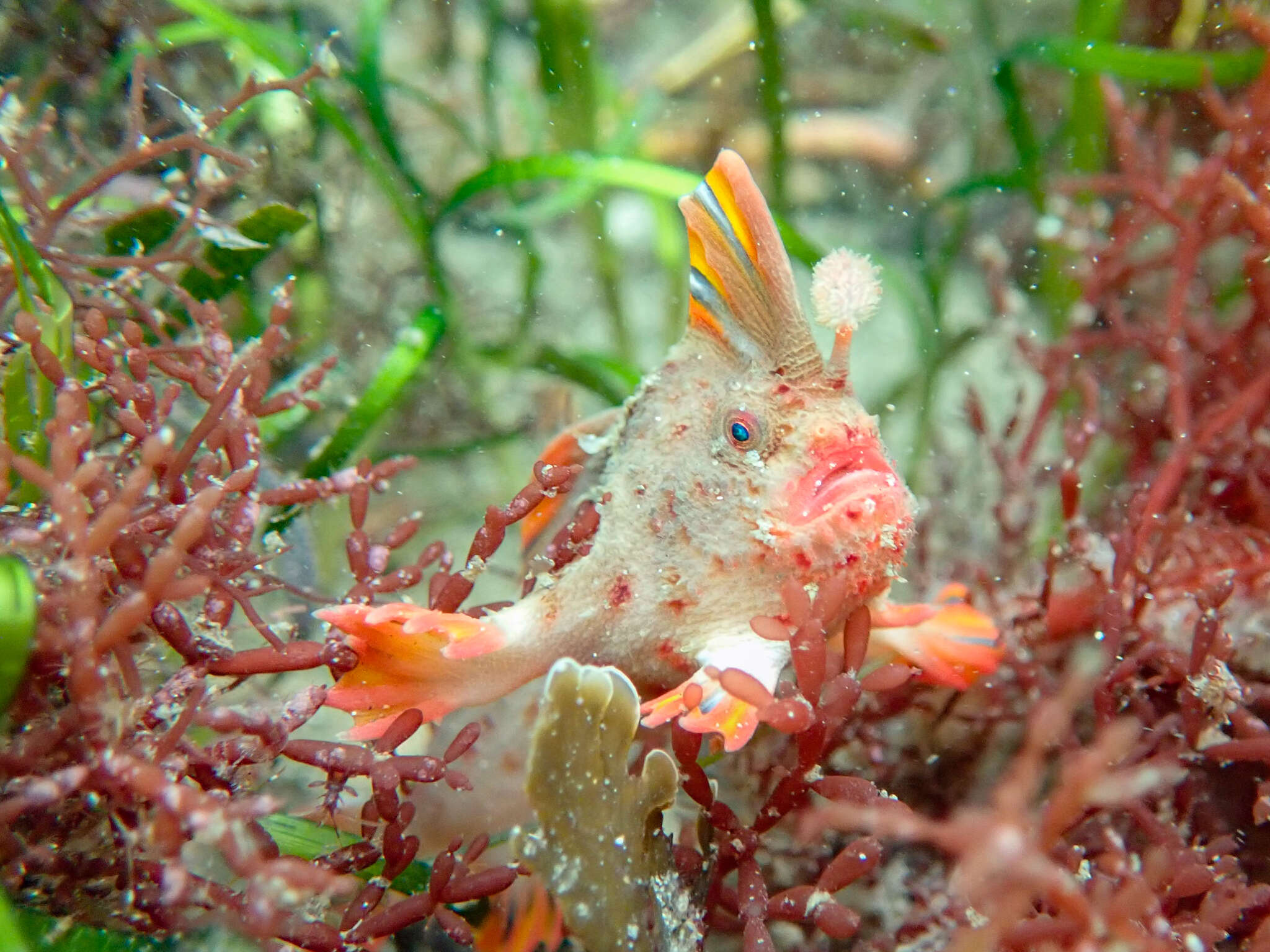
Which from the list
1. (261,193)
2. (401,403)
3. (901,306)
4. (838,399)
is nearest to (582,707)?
(838,399)

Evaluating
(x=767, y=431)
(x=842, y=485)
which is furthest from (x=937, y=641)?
(x=767, y=431)

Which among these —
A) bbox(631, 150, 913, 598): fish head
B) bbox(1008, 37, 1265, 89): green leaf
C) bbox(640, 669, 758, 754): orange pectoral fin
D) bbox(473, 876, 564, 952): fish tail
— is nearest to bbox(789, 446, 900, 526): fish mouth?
bbox(631, 150, 913, 598): fish head

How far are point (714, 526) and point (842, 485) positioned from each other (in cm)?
38

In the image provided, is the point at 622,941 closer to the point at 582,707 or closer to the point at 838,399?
the point at 582,707

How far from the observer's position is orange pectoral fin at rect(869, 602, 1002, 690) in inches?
97.3

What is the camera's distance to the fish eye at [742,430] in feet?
7.14

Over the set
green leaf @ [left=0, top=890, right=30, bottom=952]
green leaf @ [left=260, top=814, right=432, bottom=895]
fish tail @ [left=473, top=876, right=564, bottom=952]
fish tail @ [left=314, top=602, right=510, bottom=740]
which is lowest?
fish tail @ [left=473, top=876, right=564, bottom=952]

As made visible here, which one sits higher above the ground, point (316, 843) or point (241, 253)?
point (241, 253)

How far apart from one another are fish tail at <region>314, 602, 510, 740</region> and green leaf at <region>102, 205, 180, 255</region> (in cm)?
189

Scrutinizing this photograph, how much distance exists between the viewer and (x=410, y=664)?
2188 millimetres

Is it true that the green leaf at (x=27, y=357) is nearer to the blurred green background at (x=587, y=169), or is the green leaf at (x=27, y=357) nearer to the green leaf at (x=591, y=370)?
the blurred green background at (x=587, y=169)

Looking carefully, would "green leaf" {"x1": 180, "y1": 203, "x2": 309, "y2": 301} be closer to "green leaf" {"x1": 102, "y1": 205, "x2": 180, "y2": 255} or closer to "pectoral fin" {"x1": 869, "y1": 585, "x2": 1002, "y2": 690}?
"green leaf" {"x1": 102, "y1": 205, "x2": 180, "y2": 255}

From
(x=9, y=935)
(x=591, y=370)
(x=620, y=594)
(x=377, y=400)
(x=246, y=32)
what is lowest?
(x=9, y=935)

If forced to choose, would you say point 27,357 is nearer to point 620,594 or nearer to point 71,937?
point 71,937
